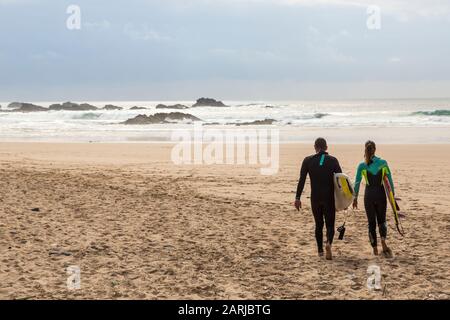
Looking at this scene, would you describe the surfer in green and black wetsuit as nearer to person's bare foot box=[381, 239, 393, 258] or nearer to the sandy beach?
person's bare foot box=[381, 239, 393, 258]

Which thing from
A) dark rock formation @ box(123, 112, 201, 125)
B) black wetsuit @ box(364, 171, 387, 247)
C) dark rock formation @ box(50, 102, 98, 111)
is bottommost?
black wetsuit @ box(364, 171, 387, 247)

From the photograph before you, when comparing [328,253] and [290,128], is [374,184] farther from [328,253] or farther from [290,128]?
[290,128]

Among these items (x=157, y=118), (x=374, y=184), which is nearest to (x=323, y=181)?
(x=374, y=184)

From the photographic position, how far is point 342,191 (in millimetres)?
7184

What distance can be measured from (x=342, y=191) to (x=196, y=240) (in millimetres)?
2366

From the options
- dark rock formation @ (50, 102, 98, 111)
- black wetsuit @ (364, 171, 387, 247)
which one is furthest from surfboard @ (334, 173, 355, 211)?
dark rock formation @ (50, 102, 98, 111)

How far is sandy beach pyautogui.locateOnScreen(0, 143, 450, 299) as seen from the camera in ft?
19.9

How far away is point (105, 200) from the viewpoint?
11242 mm

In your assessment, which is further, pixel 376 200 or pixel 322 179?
pixel 376 200

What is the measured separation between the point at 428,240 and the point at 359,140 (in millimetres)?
19838

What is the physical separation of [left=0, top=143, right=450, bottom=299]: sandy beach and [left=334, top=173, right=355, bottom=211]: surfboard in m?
0.75

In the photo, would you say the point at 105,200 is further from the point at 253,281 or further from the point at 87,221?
the point at 253,281

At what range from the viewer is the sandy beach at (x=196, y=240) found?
606cm
